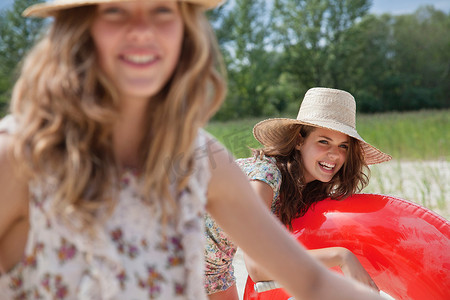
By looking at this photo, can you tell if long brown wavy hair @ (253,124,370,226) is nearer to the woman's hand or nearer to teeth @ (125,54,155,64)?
the woman's hand

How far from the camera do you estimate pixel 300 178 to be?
2418 mm

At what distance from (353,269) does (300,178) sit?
22.6 inches

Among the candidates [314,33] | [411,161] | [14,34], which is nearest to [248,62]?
[314,33]

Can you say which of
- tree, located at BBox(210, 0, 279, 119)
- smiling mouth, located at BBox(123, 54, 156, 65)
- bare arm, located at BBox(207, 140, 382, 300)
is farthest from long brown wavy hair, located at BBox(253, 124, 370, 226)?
tree, located at BBox(210, 0, 279, 119)

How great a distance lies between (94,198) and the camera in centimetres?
92

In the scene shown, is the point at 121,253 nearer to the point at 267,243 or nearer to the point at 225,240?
the point at 267,243

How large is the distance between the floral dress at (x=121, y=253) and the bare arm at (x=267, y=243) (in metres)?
0.07

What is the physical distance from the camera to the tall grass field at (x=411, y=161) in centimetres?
459

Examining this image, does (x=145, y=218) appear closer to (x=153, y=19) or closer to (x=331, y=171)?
(x=153, y=19)

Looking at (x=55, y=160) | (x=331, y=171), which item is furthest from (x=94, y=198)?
(x=331, y=171)

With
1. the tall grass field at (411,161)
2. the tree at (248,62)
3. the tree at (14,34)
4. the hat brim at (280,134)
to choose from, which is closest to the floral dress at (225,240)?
the hat brim at (280,134)

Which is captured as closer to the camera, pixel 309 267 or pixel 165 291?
pixel 165 291

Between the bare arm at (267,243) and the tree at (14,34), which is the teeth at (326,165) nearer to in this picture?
the bare arm at (267,243)

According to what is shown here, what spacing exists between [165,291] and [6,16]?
24.0 meters
